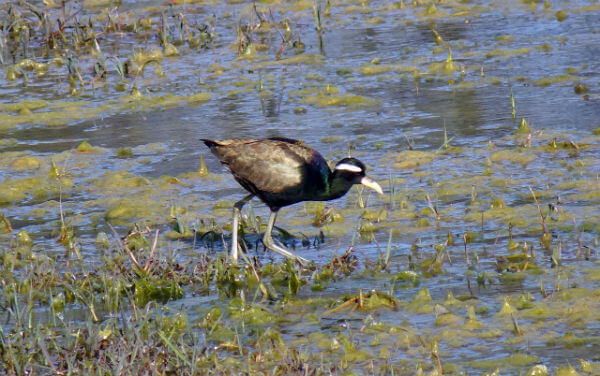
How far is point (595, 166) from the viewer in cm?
855

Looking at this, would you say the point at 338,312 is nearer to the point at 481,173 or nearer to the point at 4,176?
the point at 481,173

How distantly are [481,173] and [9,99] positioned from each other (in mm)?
5887

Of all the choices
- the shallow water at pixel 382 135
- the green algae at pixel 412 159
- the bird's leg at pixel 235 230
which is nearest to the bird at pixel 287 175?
the bird's leg at pixel 235 230

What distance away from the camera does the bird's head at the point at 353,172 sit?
278 inches

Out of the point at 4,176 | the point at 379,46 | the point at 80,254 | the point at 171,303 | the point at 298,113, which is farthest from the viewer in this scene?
the point at 379,46

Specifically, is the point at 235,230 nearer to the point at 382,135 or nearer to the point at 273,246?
the point at 273,246

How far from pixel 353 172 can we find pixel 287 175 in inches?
17.5

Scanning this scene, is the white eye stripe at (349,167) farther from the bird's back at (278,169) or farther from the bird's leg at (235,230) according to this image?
the bird's leg at (235,230)

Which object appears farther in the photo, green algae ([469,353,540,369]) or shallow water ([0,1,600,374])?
shallow water ([0,1,600,374])

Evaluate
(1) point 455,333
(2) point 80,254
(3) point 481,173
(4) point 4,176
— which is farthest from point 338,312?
(4) point 4,176

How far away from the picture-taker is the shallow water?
6.71m

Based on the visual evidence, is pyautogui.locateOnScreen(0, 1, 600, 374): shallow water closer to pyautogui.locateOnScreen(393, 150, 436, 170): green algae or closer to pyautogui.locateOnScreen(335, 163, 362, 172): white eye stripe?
pyautogui.locateOnScreen(393, 150, 436, 170): green algae

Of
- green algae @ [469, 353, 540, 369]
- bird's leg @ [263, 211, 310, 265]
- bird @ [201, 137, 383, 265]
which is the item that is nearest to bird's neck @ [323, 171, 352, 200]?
bird @ [201, 137, 383, 265]

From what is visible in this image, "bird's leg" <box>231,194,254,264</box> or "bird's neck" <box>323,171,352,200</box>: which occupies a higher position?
"bird's neck" <box>323,171,352,200</box>
